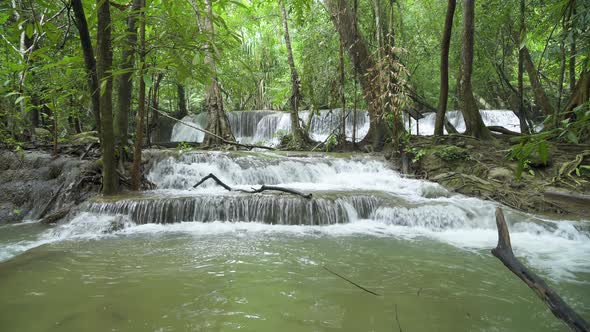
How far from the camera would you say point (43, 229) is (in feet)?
17.9

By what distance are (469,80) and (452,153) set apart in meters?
2.24

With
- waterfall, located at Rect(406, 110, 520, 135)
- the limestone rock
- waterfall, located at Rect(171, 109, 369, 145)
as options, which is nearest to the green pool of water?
the limestone rock

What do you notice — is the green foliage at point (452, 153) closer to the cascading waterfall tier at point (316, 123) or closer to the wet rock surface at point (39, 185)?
the cascading waterfall tier at point (316, 123)

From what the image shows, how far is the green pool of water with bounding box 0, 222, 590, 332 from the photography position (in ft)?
7.22

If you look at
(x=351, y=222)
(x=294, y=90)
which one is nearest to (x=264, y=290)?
(x=351, y=222)

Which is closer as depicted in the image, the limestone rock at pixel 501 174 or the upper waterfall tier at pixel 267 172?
the limestone rock at pixel 501 174

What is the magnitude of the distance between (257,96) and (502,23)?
1614 cm

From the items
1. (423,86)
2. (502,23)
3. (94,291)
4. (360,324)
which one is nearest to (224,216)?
(94,291)

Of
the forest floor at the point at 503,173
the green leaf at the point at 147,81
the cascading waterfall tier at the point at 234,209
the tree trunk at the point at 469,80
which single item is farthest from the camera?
the tree trunk at the point at 469,80

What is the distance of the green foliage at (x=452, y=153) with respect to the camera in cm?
879

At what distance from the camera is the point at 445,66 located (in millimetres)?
8867

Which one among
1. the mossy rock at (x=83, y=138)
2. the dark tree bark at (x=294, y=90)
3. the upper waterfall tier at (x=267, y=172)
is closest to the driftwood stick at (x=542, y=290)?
the upper waterfall tier at (x=267, y=172)

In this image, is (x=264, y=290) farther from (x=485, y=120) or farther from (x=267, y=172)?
(x=485, y=120)

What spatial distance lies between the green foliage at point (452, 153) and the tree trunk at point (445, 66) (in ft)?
2.93
